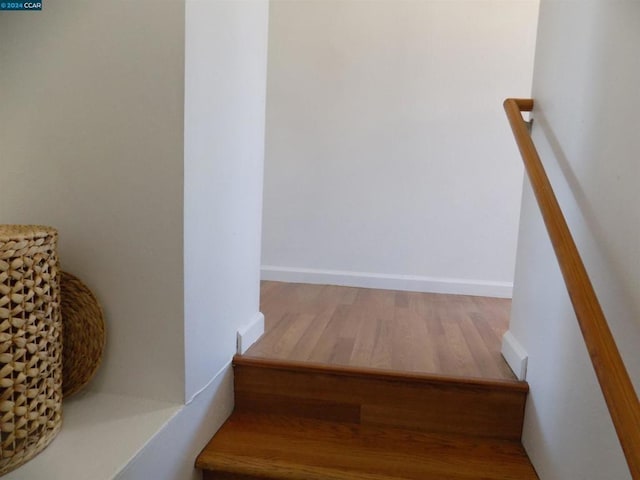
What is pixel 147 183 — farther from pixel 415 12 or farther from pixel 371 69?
pixel 415 12

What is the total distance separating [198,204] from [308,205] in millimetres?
1565

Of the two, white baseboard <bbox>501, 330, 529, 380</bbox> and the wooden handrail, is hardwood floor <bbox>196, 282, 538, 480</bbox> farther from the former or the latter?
the wooden handrail

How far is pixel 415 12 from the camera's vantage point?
8.23 feet

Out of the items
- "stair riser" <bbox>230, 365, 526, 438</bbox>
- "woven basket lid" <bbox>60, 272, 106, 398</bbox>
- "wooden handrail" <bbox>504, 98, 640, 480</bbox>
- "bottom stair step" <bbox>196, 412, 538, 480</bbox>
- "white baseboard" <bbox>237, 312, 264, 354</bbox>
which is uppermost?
"wooden handrail" <bbox>504, 98, 640, 480</bbox>

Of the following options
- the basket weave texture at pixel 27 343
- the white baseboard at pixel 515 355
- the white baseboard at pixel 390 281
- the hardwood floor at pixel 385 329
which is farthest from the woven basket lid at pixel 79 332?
the white baseboard at pixel 390 281

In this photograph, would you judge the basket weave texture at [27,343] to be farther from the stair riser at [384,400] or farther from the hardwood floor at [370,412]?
the stair riser at [384,400]

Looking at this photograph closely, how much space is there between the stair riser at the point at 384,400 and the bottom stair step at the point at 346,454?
31 mm

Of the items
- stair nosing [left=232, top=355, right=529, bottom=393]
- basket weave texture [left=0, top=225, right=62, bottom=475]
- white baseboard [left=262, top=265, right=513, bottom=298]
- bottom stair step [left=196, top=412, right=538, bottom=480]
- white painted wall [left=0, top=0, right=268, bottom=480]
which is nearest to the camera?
basket weave texture [left=0, top=225, right=62, bottom=475]

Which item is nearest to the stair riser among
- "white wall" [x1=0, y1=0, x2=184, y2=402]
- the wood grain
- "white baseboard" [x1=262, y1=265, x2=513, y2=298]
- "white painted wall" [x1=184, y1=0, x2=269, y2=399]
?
the wood grain

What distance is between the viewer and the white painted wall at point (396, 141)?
2.50 metres

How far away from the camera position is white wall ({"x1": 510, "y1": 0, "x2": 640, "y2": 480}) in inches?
34.7

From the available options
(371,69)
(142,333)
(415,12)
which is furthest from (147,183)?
(415,12)

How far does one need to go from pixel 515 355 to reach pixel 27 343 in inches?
54.6

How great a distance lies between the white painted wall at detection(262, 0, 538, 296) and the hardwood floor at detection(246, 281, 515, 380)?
9.0 inches
